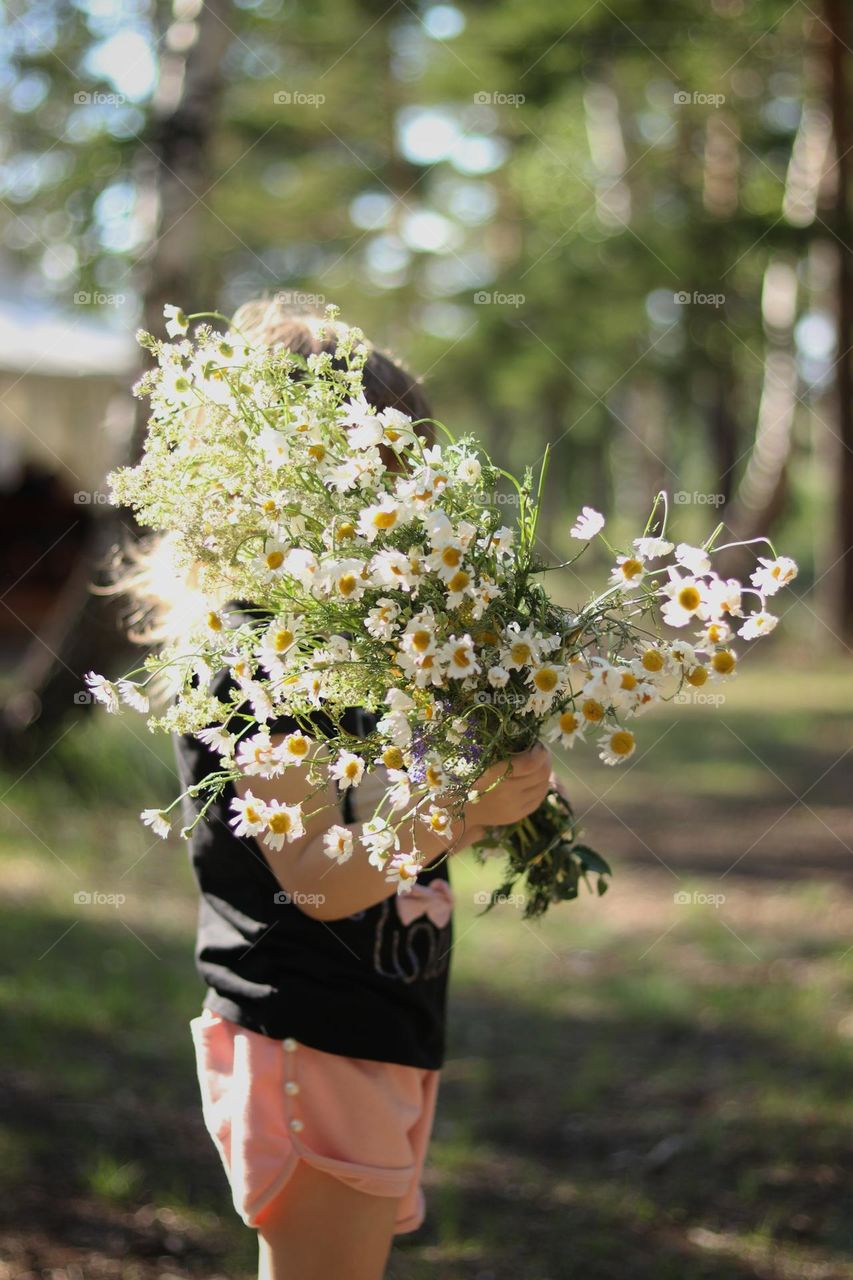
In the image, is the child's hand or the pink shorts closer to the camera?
the child's hand

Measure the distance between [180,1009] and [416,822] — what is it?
9.27ft

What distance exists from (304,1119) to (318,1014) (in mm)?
137

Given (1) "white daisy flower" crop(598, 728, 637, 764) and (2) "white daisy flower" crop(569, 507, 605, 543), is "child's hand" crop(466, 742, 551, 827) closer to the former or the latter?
(1) "white daisy flower" crop(598, 728, 637, 764)

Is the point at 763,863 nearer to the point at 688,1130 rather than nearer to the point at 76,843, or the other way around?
the point at 688,1130

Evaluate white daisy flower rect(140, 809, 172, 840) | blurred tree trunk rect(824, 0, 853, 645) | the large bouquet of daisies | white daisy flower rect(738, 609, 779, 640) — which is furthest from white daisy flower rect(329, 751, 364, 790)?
blurred tree trunk rect(824, 0, 853, 645)

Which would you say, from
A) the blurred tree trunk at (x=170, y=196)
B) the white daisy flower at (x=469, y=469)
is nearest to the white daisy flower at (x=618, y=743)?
the white daisy flower at (x=469, y=469)

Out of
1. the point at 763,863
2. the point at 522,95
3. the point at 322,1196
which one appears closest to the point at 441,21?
the point at 522,95

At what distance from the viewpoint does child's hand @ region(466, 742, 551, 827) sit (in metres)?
1.48

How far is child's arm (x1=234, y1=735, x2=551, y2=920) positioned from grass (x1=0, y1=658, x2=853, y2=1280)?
1549 millimetres

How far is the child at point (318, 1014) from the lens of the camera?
1557mm

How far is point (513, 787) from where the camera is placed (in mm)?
1505

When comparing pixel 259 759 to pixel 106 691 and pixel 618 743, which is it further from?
pixel 618 743

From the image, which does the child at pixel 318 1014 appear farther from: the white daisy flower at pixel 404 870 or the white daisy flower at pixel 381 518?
the white daisy flower at pixel 381 518

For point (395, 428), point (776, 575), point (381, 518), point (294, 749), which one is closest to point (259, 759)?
point (294, 749)
